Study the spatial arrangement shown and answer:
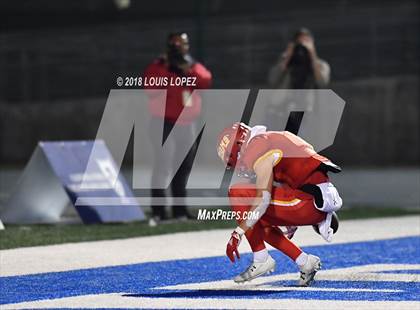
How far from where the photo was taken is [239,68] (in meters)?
23.7

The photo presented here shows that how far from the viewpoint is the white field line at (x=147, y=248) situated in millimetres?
10523

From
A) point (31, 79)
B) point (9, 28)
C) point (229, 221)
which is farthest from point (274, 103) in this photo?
point (9, 28)

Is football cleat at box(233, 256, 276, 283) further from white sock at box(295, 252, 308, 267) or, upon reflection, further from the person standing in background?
the person standing in background

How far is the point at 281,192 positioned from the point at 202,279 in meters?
1.05

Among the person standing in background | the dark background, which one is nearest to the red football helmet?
the person standing in background

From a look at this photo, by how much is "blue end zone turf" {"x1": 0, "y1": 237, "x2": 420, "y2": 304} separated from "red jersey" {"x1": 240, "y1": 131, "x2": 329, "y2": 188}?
0.76m

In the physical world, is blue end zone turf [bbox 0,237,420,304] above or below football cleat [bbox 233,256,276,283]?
below

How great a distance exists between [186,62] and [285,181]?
482cm

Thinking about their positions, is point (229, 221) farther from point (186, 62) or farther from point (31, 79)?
point (31, 79)

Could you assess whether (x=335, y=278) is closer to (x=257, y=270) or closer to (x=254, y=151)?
(x=257, y=270)

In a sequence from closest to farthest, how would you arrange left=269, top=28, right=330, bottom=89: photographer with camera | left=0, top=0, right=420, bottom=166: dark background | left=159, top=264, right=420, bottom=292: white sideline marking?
1. left=159, top=264, right=420, bottom=292: white sideline marking
2. left=269, top=28, right=330, bottom=89: photographer with camera
3. left=0, top=0, right=420, bottom=166: dark background

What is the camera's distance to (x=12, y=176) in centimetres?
A: 2042

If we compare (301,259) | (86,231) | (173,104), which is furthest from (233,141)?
(173,104)

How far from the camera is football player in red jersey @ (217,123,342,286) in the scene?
882 cm
